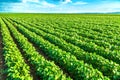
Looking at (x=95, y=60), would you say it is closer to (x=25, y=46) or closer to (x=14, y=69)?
(x=14, y=69)

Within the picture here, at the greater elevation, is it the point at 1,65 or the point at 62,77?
the point at 62,77

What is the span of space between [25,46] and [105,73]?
6.23 metres

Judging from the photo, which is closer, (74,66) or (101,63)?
(74,66)

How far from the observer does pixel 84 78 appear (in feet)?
28.2

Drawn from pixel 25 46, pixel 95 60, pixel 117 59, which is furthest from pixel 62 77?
pixel 25 46

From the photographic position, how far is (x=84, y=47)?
14594 mm

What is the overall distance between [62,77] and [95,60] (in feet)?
10.0

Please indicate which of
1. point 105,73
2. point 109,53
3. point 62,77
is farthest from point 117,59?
point 62,77

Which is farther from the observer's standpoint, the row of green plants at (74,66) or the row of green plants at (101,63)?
the row of green plants at (101,63)

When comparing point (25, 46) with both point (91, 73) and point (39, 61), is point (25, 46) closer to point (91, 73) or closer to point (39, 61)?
point (39, 61)

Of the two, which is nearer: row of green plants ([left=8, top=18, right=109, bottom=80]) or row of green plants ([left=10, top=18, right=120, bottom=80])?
row of green plants ([left=8, top=18, right=109, bottom=80])

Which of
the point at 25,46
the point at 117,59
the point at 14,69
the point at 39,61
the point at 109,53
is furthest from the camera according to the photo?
the point at 25,46

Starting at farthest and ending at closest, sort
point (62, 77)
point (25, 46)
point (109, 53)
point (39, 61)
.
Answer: point (25, 46), point (109, 53), point (39, 61), point (62, 77)

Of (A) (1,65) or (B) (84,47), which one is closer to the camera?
(A) (1,65)
